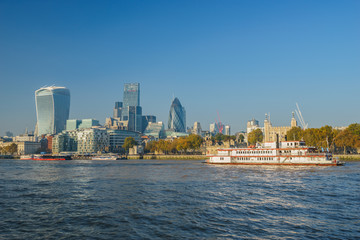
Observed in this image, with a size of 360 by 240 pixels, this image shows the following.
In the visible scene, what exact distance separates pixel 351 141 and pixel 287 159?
62496 millimetres

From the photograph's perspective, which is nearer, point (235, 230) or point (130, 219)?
point (235, 230)

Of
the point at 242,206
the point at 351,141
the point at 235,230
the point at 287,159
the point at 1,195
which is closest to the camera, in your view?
the point at 235,230

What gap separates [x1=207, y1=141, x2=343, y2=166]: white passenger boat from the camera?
3775 inches

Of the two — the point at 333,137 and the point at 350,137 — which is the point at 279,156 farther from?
the point at 333,137

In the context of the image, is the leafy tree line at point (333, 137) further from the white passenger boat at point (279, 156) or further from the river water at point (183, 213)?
the river water at point (183, 213)

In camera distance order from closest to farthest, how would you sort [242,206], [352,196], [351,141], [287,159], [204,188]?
[242,206] → [352,196] → [204,188] → [287,159] → [351,141]

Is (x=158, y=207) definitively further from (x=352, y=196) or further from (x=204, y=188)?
(x=352, y=196)

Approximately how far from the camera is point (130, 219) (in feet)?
93.2

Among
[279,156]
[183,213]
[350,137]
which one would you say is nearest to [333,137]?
[350,137]

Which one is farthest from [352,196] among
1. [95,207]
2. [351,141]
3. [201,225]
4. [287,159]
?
[351,141]

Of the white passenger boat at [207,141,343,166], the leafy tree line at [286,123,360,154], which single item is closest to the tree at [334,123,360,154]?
the leafy tree line at [286,123,360,154]

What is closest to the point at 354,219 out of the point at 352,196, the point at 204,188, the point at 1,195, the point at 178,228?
the point at 352,196

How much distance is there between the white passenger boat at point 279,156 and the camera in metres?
95.9

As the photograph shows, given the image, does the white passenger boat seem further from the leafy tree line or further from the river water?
the river water
